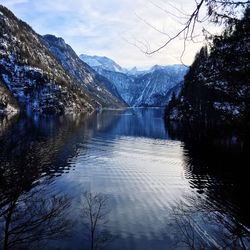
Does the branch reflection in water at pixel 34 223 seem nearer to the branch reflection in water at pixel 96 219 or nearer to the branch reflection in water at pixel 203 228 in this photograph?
the branch reflection in water at pixel 96 219

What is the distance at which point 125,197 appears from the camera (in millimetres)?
52938

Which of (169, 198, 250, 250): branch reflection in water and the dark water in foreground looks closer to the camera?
the dark water in foreground

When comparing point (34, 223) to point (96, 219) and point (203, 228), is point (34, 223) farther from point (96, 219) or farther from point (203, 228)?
point (203, 228)

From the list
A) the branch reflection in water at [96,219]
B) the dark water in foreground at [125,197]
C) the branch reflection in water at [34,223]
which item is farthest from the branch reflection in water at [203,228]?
the branch reflection in water at [34,223]

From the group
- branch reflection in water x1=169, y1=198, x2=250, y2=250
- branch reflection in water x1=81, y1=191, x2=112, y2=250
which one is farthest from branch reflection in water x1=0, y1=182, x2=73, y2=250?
branch reflection in water x1=169, y1=198, x2=250, y2=250

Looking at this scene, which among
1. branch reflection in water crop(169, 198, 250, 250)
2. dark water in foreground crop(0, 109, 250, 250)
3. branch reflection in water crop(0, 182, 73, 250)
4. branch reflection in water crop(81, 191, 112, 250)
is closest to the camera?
branch reflection in water crop(0, 182, 73, 250)

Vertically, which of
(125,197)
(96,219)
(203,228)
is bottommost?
(203,228)

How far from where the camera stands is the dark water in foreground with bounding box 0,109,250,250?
36.2 metres

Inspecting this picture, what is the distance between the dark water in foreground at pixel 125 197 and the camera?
36.2 meters

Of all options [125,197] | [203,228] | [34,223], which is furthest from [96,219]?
[125,197]

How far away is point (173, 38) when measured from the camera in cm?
812

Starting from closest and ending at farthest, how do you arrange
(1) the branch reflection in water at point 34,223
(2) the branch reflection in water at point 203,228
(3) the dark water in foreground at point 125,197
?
(1) the branch reflection in water at point 34,223
(3) the dark water in foreground at point 125,197
(2) the branch reflection in water at point 203,228

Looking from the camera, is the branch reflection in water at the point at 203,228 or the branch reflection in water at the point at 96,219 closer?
the branch reflection in water at the point at 96,219

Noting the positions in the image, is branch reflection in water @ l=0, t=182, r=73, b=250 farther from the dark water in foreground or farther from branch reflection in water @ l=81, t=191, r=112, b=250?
branch reflection in water @ l=81, t=191, r=112, b=250
